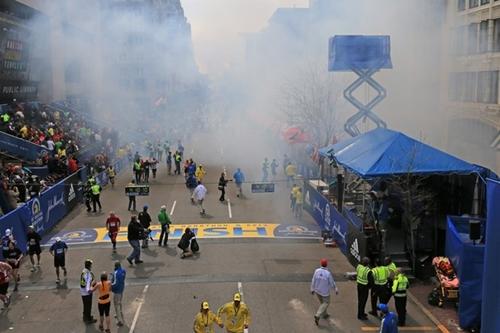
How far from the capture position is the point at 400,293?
10.2m

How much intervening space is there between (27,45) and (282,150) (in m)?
14.9

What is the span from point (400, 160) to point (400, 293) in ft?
14.8

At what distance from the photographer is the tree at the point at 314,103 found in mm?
30016

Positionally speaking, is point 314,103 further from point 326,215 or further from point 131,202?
point 326,215

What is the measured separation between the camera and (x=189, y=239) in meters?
14.5

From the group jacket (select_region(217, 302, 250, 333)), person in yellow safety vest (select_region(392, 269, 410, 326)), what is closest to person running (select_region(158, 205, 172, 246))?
person in yellow safety vest (select_region(392, 269, 410, 326))

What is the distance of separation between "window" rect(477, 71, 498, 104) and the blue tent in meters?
12.7

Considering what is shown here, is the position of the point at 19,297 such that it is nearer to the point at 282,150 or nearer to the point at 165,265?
the point at 165,265

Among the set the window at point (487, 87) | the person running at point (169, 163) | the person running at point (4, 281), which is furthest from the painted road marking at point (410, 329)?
the person running at point (169, 163)

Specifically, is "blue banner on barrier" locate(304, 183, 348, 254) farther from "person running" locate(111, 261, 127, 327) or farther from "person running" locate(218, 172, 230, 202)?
"person running" locate(111, 261, 127, 327)

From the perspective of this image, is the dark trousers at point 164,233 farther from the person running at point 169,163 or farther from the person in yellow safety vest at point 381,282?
the person running at point 169,163

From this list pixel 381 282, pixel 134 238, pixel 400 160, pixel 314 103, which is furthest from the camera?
pixel 314 103

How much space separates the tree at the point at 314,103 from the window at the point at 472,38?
693cm

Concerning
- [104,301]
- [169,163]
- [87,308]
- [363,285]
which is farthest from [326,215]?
[169,163]
